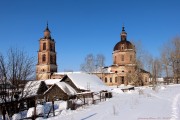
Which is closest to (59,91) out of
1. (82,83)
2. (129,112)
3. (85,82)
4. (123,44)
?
(82,83)

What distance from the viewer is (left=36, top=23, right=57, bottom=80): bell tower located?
258ft

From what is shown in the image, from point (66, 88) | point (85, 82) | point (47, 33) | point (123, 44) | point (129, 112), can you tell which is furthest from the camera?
point (47, 33)

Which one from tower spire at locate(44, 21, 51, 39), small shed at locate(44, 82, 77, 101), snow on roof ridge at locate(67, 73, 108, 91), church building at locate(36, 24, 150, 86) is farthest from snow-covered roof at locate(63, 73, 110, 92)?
tower spire at locate(44, 21, 51, 39)

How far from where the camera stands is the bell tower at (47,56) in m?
78.5

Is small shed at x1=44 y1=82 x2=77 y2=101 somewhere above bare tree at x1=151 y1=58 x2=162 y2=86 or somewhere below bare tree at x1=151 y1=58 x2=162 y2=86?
below

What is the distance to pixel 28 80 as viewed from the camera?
1809 centimetres

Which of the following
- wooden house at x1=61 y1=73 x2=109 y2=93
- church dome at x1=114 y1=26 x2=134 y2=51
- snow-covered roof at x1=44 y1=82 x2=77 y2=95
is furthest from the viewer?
church dome at x1=114 y1=26 x2=134 y2=51

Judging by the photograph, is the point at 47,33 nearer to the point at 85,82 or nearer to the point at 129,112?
the point at 85,82

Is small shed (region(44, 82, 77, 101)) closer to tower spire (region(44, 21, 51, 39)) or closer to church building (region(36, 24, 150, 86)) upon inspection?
church building (region(36, 24, 150, 86))

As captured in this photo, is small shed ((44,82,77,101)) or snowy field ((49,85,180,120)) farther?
small shed ((44,82,77,101))

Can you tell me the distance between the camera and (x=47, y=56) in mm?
79375

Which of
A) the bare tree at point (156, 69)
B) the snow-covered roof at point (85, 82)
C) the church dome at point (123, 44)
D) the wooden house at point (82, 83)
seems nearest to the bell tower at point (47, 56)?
the church dome at point (123, 44)

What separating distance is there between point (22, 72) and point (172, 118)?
34.0ft

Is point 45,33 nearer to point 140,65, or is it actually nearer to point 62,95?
point 140,65
